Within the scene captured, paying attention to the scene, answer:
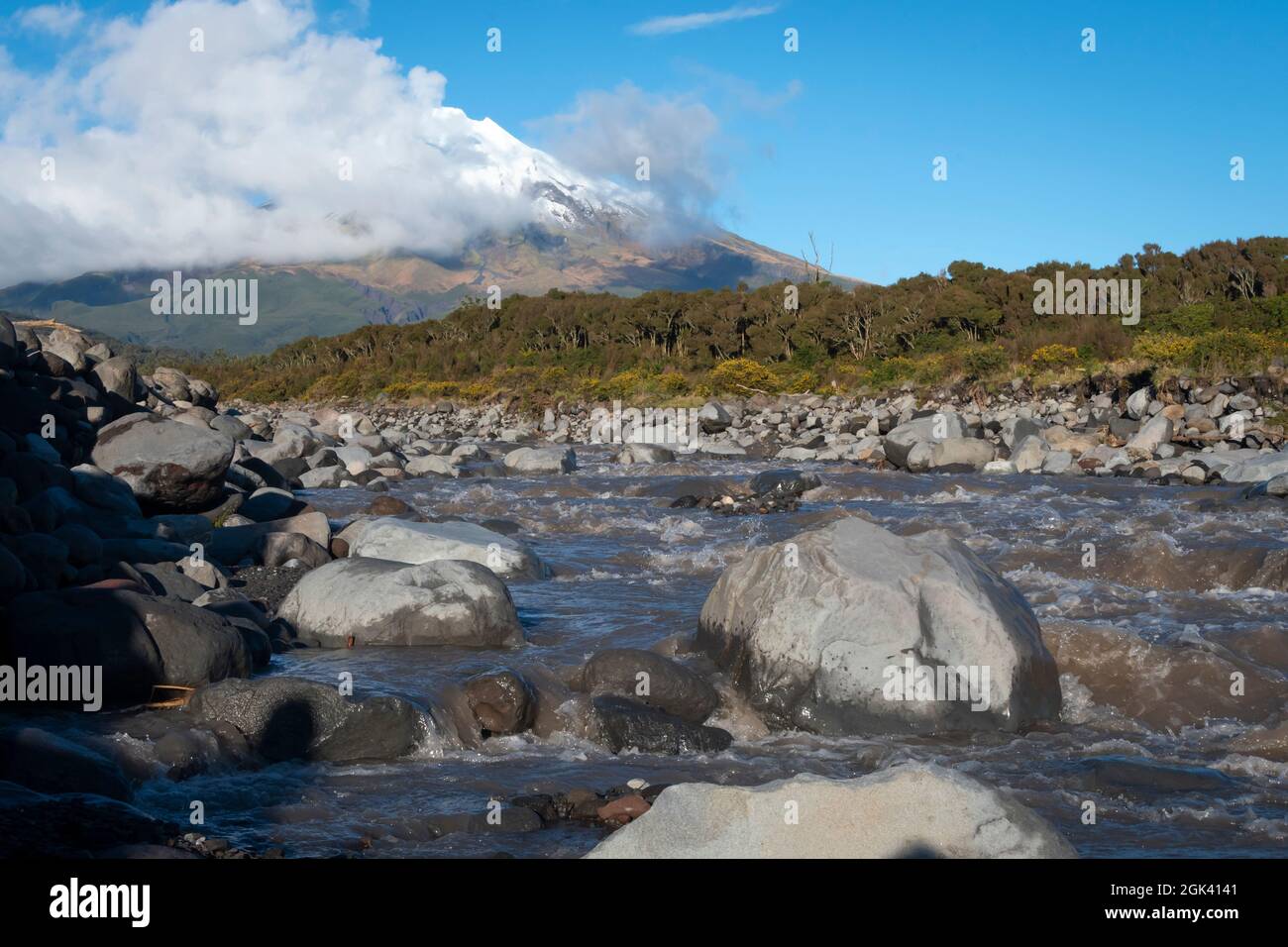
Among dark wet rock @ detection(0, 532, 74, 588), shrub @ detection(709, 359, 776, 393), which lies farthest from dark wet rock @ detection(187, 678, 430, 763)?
shrub @ detection(709, 359, 776, 393)

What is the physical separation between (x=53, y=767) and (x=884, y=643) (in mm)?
4620

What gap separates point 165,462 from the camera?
1261cm

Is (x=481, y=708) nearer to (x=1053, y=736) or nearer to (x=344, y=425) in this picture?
(x=1053, y=736)

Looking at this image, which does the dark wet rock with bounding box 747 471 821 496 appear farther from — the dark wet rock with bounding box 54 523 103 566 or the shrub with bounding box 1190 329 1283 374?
the shrub with bounding box 1190 329 1283 374

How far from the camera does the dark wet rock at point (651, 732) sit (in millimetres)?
6348

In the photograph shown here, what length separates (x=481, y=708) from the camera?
21.6 feet

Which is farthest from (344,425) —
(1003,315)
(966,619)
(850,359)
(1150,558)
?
(966,619)

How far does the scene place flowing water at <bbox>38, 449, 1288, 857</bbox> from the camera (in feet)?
16.9

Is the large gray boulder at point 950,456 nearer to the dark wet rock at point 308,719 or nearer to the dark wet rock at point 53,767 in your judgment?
the dark wet rock at point 308,719

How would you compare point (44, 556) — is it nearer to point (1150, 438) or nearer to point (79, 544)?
point (79, 544)

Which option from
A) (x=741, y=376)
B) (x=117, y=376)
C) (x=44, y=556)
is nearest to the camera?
(x=44, y=556)

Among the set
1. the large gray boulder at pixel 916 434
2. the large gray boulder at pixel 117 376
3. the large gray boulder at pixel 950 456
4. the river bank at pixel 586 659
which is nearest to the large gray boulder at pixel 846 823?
the river bank at pixel 586 659

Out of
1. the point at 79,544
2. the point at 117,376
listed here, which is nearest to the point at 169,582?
the point at 79,544
